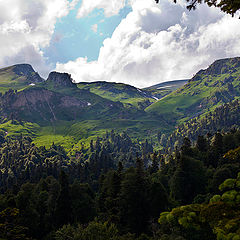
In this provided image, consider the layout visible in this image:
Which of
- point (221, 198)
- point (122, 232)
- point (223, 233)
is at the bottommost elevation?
point (122, 232)

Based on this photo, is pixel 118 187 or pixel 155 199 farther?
pixel 118 187

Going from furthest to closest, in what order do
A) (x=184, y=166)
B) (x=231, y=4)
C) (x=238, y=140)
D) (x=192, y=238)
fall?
1. (x=238, y=140)
2. (x=184, y=166)
3. (x=192, y=238)
4. (x=231, y=4)

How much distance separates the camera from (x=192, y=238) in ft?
163

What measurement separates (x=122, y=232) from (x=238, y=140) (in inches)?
3324

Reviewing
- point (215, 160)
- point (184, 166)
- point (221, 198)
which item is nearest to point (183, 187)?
point (184, 166)

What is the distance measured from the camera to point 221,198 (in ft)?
49.4

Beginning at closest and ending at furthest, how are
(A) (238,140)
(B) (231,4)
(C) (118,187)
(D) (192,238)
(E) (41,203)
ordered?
(B) (231,4) < (D) (192,238) < (C) (118,187) < (E) (41,203) < (A) (238,140)

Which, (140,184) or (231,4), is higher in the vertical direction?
(231,4)

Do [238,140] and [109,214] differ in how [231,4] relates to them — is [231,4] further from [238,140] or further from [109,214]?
[238,140]

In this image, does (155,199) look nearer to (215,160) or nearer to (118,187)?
(118,187)

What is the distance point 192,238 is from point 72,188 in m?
48.8

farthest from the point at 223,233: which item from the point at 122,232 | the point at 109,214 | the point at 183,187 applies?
the point at 183,187

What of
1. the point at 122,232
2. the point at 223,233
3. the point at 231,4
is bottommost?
the point at 122,232

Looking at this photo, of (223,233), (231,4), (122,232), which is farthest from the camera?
(122,232)
